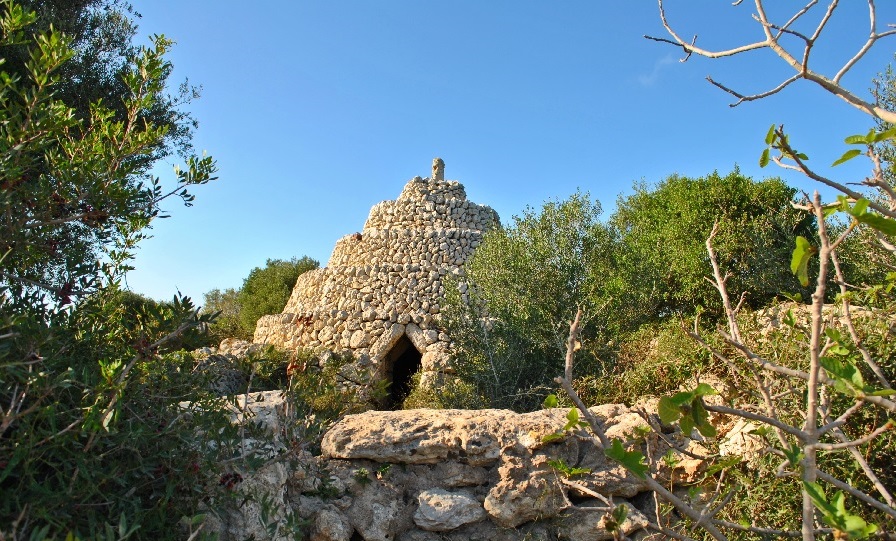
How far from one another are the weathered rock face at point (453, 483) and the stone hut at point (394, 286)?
8313 millimetres

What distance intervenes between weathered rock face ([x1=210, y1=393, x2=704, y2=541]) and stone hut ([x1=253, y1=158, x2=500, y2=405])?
8.31 m

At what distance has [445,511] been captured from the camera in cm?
513

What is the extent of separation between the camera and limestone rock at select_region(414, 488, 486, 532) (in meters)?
5.09

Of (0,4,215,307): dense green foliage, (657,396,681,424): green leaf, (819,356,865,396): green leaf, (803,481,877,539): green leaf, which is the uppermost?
(0,4,215,307): dense green foliage

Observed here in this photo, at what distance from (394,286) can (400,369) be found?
96.9 inches

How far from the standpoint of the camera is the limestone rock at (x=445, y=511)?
5094 mm

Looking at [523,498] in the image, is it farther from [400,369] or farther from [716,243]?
[400,369]

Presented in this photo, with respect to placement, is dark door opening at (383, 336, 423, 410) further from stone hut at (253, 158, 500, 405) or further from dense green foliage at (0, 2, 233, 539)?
dense green foliage at (0, 2, 233, 539)

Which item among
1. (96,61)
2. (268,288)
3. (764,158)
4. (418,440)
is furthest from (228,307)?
(764,158)

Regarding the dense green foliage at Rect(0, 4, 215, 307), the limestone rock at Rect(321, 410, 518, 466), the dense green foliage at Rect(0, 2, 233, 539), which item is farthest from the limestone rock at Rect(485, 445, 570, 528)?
the dense green foliage at Rect(0, 4, 215, 307)

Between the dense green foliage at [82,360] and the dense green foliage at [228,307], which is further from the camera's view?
the dense green foliage at [228,307]

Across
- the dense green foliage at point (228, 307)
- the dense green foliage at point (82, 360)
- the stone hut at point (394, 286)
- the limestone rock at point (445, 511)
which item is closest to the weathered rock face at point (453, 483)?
the limestone rock at point (445, 511)

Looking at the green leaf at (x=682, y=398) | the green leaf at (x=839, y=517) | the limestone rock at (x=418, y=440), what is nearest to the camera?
the green leaf at (x=839, y=517)

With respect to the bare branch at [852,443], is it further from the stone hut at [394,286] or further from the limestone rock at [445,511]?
the stone hut at [394,286]
